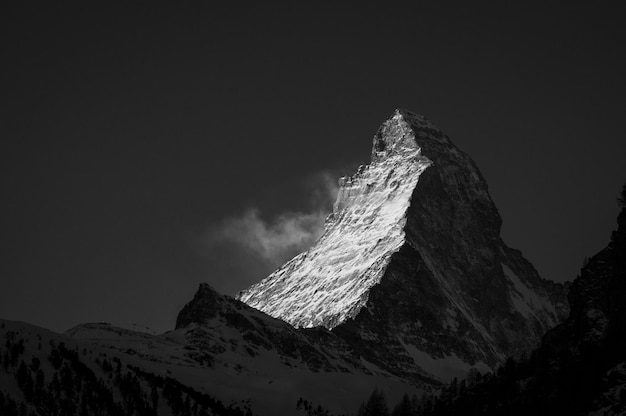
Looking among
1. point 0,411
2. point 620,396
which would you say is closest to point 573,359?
point 620,396

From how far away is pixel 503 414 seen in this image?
200 metres

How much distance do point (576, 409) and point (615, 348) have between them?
544 inches

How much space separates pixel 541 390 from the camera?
648 feet

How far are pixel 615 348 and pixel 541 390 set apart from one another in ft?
50.2

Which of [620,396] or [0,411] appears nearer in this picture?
[620,396]

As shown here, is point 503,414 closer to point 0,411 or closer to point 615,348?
point 615,348

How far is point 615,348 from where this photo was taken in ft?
623

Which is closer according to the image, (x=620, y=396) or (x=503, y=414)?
(x=620, y=396)

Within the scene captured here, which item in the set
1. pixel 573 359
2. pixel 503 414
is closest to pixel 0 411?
pixel 503 414

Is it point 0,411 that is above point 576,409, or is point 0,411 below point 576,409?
above

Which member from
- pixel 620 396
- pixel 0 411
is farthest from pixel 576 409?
pixel 0 411

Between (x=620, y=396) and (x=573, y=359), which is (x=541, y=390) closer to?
(x=573, y=359)

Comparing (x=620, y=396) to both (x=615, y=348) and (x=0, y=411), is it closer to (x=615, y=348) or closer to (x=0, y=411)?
(x=615, y=348)

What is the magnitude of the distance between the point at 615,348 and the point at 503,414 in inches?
907
